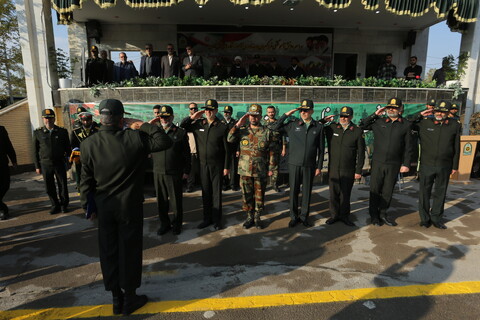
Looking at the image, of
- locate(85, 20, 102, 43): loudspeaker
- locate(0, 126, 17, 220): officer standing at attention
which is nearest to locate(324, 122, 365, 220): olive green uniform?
locate(0, 126, 17, 220): officer standing at attention

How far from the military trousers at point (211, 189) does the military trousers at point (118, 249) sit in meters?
1.96

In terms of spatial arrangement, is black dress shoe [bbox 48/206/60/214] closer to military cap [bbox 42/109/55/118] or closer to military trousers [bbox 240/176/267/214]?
military cap [bbox 42/109/55/118]

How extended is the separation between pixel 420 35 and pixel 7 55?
68.0 ft

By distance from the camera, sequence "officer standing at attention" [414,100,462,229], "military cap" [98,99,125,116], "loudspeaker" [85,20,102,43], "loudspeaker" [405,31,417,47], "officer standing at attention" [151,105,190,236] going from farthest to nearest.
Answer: "loudspeaker" [405,31,417,47]
"loudspeaker" [85,20,102,43]
"officer standing at attention" [414,100,462,229]
"officer standing at attention" [151,105,190,236]
"military cap" [98,99,125,116]

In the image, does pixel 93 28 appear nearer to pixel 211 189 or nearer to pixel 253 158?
pixel 211 189

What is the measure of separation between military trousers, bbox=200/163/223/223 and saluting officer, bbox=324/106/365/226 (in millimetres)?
1813

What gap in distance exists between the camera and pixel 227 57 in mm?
11562

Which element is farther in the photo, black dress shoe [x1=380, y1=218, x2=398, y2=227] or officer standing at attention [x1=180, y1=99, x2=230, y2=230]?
A: black dress shoe [x1=380, y1=218, x2=398, y2=227]

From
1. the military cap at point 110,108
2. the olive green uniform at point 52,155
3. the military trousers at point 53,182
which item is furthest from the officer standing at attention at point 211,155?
the military trousers at point 53,182

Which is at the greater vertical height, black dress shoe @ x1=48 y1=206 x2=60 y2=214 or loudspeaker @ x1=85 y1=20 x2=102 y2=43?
loudspeaker @ x1=85 y1=20 x2=102 y2=43

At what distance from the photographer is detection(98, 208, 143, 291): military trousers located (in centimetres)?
263

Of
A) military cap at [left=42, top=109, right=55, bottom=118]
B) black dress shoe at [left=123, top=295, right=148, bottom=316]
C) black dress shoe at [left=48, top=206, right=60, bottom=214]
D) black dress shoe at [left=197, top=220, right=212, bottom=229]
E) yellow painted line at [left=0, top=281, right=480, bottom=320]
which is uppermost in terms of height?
military cap at [left=42, top=109, right=55, bottom=118]

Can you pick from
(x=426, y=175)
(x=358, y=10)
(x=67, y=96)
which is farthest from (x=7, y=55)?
(x=426, y=175)

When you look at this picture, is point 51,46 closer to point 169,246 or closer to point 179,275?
point 169,246
